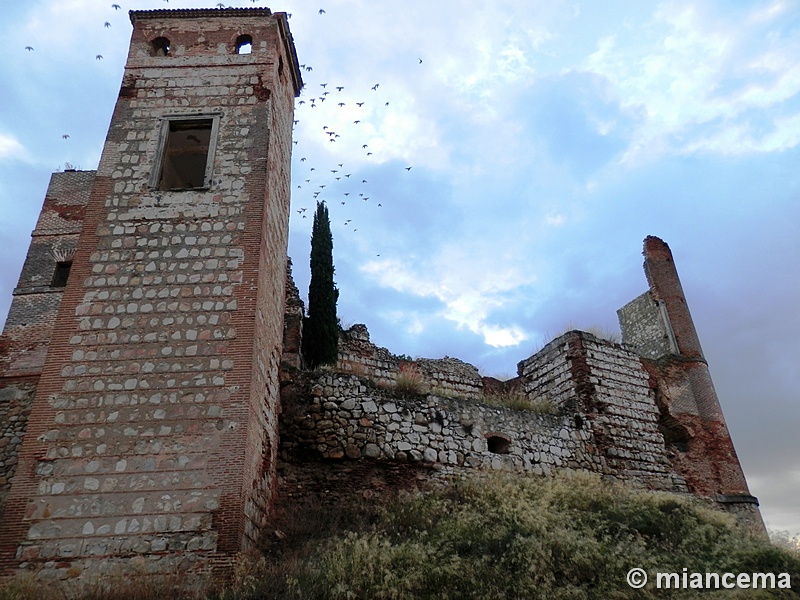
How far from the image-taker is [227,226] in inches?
366

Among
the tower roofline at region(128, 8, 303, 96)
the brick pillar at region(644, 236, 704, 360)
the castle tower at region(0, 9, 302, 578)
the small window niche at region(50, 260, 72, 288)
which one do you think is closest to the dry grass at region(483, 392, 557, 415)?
the castle tower at region(0, 9, 302, 578)

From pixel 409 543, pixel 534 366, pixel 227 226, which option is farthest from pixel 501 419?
pixel 227 226

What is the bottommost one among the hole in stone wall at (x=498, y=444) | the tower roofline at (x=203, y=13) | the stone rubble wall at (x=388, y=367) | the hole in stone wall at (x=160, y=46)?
the hole in stone wall at (x=498, y=444)

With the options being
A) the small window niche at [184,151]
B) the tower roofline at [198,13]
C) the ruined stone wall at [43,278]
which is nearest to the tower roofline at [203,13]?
the tower roofline at [198,13]

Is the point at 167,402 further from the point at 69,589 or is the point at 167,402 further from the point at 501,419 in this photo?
the point at 501,419

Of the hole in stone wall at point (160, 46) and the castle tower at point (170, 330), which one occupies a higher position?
the hole in stone wall at point (160, 46)

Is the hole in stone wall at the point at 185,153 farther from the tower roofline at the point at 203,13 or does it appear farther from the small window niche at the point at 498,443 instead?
the small window niche at the point at 498,443

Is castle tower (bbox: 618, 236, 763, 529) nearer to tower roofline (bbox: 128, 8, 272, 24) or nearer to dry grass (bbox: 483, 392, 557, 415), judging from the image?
dry grass (bbox: 483, 392, 557, 415)

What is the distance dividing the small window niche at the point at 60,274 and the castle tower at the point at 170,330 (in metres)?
2.80

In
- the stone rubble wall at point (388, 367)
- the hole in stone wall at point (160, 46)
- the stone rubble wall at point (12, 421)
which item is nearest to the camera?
→ the stone rubble wall at point (12, 421)

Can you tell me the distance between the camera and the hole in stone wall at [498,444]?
11812 millimetres

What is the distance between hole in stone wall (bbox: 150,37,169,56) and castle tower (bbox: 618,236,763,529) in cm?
1195

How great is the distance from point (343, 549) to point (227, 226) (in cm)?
481

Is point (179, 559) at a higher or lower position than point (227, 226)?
lower
